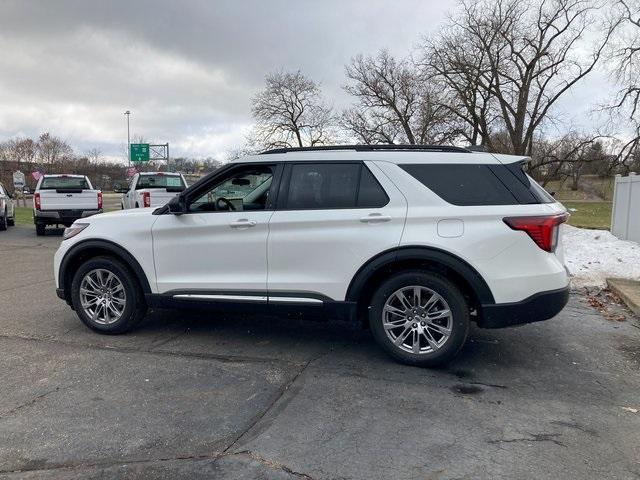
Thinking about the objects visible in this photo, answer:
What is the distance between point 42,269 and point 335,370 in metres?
7.45

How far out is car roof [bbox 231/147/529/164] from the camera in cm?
435

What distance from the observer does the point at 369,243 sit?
4297mm

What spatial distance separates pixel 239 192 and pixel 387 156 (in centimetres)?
149

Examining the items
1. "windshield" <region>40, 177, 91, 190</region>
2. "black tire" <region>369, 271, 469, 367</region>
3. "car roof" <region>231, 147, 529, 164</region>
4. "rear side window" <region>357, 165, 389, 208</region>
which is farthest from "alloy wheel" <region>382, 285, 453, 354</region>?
"windshield" <region>40, 177, 91, 190</region>

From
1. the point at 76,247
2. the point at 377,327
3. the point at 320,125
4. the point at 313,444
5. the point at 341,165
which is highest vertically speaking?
the point at 320,125

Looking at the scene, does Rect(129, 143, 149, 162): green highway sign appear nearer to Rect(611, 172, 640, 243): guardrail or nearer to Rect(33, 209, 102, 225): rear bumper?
Rect(33, 209, 102, 225): rear bumper

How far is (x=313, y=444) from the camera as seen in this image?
3.12m

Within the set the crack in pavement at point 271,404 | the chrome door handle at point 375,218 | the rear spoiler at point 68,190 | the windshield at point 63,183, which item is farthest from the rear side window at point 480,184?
the windshield at point 63,183

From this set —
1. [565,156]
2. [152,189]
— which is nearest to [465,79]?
[565,156]

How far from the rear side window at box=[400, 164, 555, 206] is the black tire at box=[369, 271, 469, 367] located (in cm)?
71

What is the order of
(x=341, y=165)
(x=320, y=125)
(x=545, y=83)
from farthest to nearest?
(x=320, y=125) < (x=545, y=83) < (x=341, y=165)

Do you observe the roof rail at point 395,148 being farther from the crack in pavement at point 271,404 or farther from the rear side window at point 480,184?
the crack in pavement at point 271,404

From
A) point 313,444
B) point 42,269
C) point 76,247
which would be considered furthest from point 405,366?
point 42,269

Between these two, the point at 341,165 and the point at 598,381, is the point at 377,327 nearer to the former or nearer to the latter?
the point at 341,165
